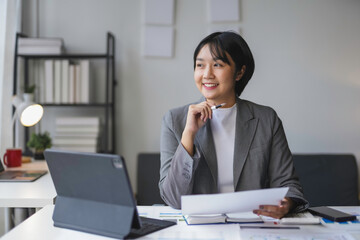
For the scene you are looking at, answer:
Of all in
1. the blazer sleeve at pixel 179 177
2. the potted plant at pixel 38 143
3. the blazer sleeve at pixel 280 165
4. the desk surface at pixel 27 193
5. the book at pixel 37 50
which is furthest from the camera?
the book at pixel 37 50

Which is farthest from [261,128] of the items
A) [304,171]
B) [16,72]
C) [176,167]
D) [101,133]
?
[16,72]

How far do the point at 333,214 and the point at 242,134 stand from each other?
1.59 ft

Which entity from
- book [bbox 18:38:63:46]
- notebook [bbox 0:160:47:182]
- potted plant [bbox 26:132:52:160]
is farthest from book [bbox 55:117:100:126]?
notebook [bbox 0:160:47:182]

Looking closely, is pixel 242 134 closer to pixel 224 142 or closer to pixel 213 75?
pixel 224 142

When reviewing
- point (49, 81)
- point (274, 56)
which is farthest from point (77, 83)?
point (274, 56)

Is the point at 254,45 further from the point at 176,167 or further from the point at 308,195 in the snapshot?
the point at 176,167

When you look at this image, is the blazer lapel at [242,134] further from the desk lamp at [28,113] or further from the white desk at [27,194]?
the desk lamp at [28,113]

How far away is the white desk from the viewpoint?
1820 millimetres

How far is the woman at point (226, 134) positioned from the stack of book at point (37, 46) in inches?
61.8

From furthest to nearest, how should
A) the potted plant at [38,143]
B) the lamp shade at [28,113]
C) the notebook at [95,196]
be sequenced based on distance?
1. the potted plant at [38,143]
2. the lamp shade at [28,113]
3. the notebook at [95,196]

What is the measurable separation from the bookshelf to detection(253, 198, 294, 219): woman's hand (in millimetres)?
1819

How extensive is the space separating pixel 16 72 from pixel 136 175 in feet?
3.80

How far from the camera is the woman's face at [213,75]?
1723mm

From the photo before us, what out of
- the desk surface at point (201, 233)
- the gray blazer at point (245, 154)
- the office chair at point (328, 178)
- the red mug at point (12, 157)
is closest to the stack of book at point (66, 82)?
the red mug at point (12, 157)
